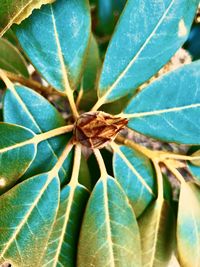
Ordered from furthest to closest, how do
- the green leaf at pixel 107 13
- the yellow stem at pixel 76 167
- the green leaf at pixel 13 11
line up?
the green leaf at pixel 107 13, the yellow stem at pixel 76 167, the green leaf at pixel 13 11

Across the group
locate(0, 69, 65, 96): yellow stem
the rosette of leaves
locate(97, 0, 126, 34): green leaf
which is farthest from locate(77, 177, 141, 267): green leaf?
locate(97, 0, 126, 34): green leaf

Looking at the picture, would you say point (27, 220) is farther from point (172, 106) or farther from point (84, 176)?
point (172, 106)

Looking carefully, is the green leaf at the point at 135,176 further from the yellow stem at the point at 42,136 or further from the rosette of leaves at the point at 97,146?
the yellow stem at the point at 42,136

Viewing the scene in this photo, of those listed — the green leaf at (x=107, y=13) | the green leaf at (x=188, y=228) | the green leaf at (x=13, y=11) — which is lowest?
the green leaf at (x=188, y=228)

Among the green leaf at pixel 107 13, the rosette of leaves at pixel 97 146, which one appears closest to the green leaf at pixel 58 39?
the rosette of leaves at pixel 97 146

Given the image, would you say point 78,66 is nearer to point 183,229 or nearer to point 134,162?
point 134,162

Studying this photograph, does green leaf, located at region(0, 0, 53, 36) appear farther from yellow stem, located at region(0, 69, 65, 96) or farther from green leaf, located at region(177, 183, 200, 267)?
green leaf, located at region(177, 183, 200, 267)

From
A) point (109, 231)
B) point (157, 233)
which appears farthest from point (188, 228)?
point (109, 231)
